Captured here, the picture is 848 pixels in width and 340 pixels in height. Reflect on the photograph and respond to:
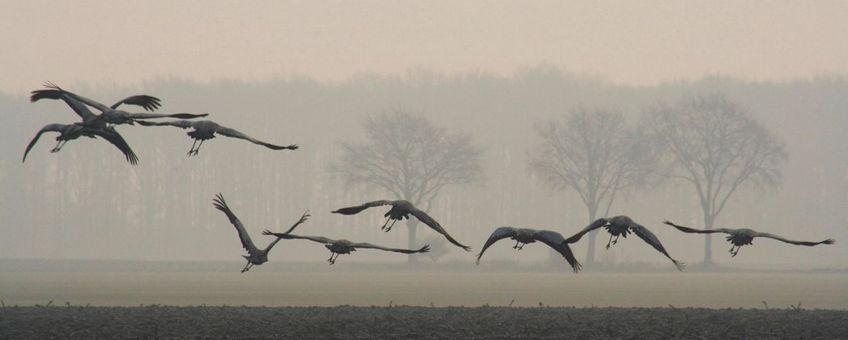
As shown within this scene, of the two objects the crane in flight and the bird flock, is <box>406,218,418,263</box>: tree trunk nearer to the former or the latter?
the bird flock

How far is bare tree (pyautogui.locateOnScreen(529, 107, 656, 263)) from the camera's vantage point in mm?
93938

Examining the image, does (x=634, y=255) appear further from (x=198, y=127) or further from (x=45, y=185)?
(x=198, y=127)

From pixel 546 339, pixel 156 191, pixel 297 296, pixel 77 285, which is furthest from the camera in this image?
pixel 156 191

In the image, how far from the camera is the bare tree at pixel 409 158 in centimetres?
9725

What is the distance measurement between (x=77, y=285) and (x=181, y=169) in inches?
3595

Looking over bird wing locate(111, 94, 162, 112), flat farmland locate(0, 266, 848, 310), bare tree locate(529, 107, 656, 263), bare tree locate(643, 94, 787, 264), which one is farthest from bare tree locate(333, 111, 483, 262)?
bird wing locate(111, 94, 162, 112)

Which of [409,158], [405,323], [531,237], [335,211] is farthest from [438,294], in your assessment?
[409,158]

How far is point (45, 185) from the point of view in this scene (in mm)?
144625

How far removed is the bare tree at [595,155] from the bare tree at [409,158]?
22.0 ft

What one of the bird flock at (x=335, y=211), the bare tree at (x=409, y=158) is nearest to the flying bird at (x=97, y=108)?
the bird flock at (x=335, y=211)

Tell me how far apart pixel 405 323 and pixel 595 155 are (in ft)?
238

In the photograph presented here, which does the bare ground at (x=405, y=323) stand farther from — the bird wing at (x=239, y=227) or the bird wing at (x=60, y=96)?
the bird wing at (x=60, y=96)

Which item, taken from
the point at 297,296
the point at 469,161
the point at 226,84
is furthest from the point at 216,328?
the point at 226,84

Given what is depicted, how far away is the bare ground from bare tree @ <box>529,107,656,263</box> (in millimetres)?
68511
